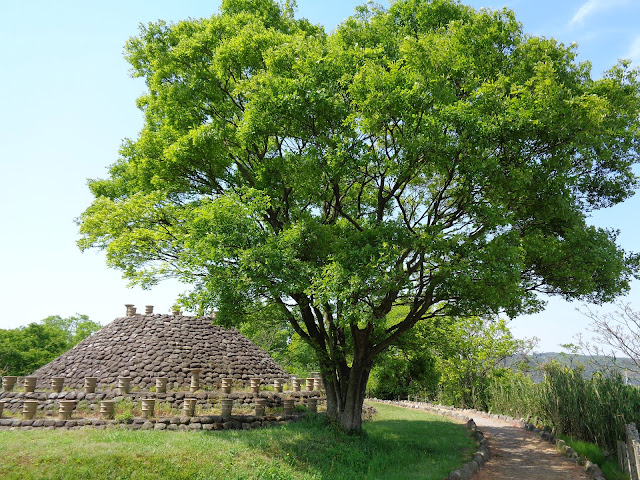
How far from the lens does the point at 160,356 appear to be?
16.5 m

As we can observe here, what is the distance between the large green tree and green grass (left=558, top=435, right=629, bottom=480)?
12.4 feet

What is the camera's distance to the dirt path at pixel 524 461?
999cm

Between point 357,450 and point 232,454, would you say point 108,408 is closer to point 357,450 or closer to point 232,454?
point 232,454

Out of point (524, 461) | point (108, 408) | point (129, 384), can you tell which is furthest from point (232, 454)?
point (524, 461)

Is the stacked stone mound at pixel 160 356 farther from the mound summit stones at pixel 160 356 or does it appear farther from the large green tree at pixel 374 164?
the large green tree at pixel 374 164

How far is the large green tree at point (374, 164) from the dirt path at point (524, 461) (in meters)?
3.74

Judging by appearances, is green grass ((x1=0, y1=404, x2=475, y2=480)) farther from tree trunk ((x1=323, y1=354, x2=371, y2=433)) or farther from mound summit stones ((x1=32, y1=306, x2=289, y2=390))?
mound summit stones ((x1=32, y1=306, x2=289, y2=390))

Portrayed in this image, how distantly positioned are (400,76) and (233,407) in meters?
11.5

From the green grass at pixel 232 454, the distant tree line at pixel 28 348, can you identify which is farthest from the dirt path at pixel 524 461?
the distant tree line at pixel 28 348

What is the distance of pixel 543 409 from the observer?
15.0 meters

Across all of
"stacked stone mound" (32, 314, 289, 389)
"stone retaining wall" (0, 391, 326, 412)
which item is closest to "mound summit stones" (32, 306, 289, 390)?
"stacked stone mound" (32, 314, 289, 389)

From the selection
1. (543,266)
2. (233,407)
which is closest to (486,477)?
(543,266)

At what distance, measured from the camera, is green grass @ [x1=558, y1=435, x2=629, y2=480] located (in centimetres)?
945

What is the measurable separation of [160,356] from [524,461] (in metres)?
12.6
